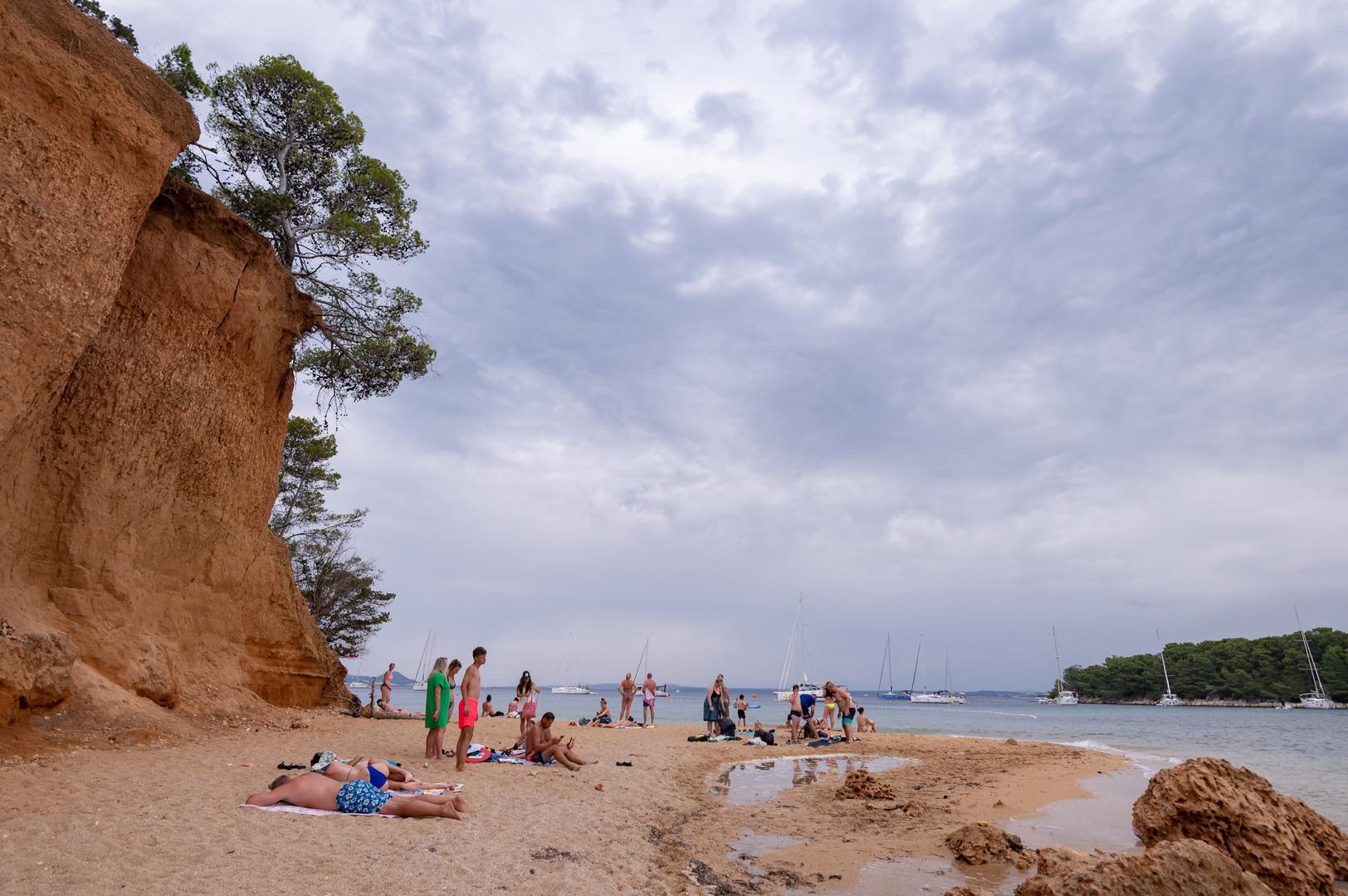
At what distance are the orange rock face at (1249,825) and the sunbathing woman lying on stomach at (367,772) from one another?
785 cm

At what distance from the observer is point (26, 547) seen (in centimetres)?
1067

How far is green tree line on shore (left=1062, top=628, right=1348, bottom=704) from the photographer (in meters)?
70.1

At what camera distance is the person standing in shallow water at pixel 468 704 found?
10062mm

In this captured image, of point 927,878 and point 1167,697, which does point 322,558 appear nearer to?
point 927,878

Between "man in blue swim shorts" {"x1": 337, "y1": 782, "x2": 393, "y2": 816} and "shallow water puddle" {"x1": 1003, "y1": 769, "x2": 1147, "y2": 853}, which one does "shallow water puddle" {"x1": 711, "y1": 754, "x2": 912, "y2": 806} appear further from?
"man in blue swim shorts" {"x1": 337, "y1": 782, "x2": 393, "y2": 816}

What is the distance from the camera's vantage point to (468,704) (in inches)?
405

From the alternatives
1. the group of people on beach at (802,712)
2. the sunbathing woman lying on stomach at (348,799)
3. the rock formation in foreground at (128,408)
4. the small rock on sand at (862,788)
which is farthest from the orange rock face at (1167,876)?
the group of people on beach at (802,712)

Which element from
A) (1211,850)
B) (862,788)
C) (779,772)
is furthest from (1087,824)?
(779,772)

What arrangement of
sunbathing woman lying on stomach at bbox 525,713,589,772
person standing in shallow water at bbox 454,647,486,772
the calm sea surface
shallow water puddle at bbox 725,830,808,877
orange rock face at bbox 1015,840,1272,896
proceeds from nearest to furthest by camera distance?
orange rock face at bbox 1015,840,1272,896 < shallow water puddle at bbox 725,830,808,877 < person standing in shallow water at bbox 454,647,486,772 < sunbathing woman lying on stomach at bbox 525,713,589,772 < the calm sea surface

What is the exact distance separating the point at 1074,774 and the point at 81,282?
66.7 feet

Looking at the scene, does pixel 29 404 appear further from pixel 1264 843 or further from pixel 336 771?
pixel 1264 843

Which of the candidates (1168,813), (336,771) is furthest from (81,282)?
(1168,813)

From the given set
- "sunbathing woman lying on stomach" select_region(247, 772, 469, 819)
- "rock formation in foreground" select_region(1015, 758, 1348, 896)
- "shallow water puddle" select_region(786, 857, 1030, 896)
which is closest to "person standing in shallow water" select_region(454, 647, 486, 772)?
"sunbathing woman lying on stomach" select_region(247, 772, 469, 819)

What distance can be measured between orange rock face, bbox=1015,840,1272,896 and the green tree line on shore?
88674 millimetres
